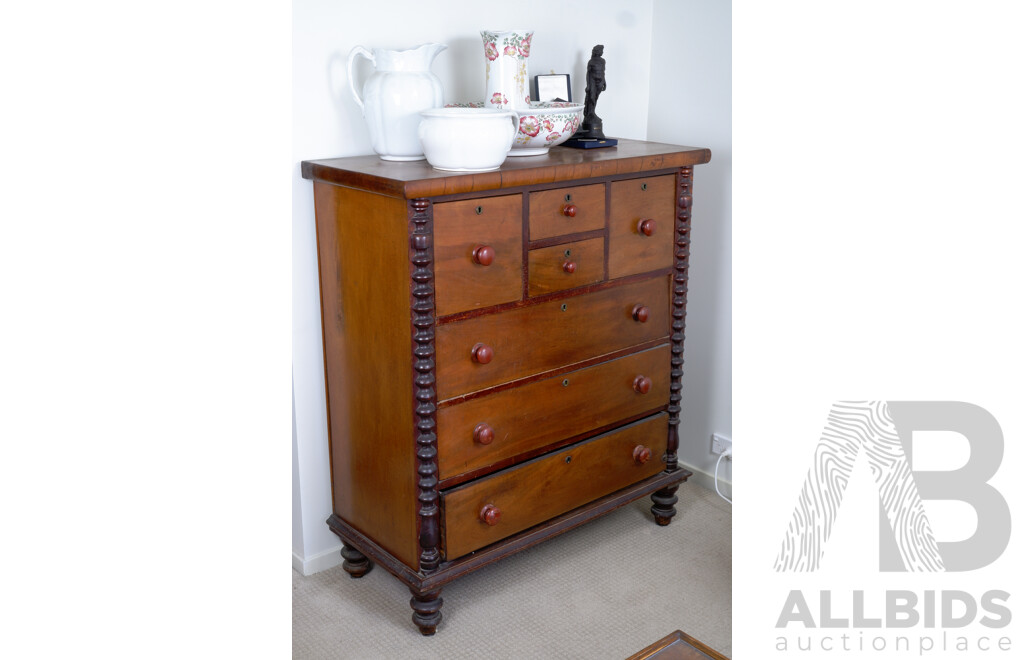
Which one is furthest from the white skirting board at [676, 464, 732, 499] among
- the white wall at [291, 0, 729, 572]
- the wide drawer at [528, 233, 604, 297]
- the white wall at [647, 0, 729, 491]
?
the wide drawer at [528, 233, 604, 297]

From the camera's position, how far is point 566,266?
1996mm

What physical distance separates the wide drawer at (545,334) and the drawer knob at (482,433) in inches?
3.5

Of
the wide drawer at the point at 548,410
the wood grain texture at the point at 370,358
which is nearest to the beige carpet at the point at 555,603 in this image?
the wood grain texture at the point at 370,358

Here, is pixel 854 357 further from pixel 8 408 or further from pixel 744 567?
pixel 8 408

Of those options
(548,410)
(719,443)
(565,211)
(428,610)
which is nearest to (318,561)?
(428,610)

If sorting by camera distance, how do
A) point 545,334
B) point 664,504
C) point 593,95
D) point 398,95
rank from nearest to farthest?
point 398,95, point 545,334, point 593,95, point 664,504

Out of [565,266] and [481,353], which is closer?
[481,353]

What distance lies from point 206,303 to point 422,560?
3.77 feet

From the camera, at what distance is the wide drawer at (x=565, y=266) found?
1.95m

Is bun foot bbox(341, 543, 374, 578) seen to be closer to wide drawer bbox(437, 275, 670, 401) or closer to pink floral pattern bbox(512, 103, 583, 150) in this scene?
wide drawer bbox(437, 275, 670, 401)

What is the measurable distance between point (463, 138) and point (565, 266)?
38 cm

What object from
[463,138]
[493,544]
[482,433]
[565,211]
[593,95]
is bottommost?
[493,544]

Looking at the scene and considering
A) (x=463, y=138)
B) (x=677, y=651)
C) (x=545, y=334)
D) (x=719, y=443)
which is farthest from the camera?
(x=719, y=443)

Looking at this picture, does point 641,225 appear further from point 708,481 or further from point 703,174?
point 708,481
